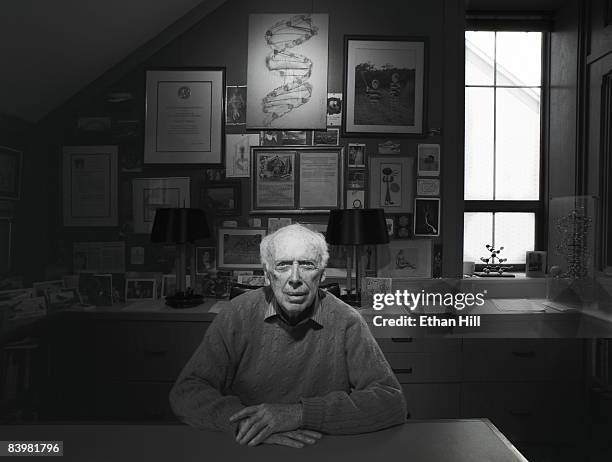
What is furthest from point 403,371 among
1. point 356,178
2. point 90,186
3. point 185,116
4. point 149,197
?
point 90,186

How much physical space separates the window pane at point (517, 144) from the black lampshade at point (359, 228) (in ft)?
1.65

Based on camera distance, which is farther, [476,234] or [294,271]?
[476,234]

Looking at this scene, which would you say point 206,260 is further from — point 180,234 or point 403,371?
point 403,371

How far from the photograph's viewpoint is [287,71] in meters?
1.71

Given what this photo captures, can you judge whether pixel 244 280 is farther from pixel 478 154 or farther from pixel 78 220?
pixel 478 154

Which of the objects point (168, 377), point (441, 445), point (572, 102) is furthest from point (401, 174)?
point (168, 377)

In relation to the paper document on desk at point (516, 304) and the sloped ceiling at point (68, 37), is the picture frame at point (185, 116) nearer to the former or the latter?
the sloped ceiling at point (68, 37)

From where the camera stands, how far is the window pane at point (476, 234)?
1702mm

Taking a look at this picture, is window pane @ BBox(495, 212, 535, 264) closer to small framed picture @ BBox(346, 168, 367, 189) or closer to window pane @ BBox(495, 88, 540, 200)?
window pane @ BBox(495, 88, 540, 200)

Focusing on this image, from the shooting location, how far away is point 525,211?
1697mm

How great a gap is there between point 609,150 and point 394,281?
997 millimetres

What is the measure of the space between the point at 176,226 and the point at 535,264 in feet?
4.99

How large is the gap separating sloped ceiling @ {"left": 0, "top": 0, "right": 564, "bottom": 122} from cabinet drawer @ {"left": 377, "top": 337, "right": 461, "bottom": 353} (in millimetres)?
1361

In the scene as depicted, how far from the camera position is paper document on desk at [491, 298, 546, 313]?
171 centimetres
